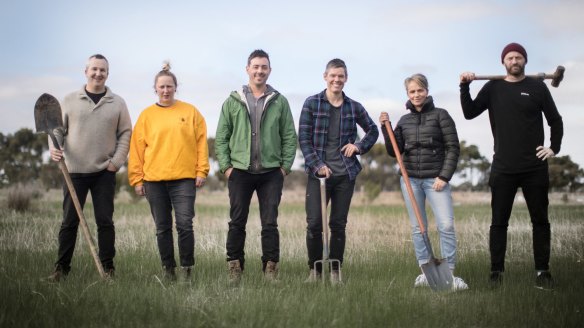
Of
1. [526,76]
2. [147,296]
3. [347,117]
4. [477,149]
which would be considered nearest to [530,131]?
[526,76]

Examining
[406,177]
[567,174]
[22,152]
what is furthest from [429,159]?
[22,152]

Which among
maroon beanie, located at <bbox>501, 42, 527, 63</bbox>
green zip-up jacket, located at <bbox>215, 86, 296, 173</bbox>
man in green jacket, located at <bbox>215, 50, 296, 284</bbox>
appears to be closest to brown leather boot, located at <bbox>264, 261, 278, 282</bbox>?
man in green jacket, located at <bbox>215, 50, 296, 284</bbox>

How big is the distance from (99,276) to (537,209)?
15.3ft

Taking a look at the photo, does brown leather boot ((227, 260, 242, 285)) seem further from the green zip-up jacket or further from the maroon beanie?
the maroon beanie

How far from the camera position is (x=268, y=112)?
6242 millimetres

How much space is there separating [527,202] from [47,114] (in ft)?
16.6

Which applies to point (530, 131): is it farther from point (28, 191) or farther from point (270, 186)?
point (28, 191)

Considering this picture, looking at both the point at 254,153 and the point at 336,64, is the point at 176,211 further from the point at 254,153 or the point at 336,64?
the point at 336,64

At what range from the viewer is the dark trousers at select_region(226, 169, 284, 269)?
617 cm

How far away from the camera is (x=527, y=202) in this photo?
246 inches

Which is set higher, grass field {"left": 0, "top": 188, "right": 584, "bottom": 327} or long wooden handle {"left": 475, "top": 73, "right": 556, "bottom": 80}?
long wooden handle {"left": 475, "top": 73, "right": 556, "bottom": 80}

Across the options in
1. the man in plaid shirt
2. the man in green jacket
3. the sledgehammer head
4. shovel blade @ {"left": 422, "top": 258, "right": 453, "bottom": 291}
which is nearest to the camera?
shovel blade @ {"left": 422, "top": 258, "right": 453, "bottom": 291}

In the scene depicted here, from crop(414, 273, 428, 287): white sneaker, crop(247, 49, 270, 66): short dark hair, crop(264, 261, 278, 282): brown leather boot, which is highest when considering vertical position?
crop(247, 49, 270, 66): short dark hair

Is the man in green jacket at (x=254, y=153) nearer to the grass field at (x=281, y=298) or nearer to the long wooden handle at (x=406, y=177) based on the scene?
the grass field at (x=281, y=298)
